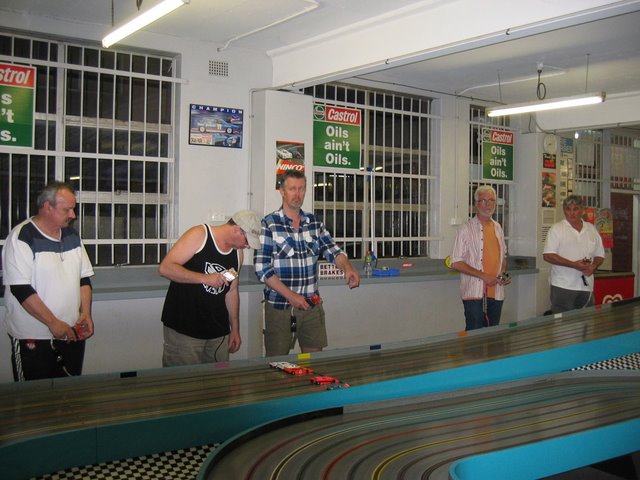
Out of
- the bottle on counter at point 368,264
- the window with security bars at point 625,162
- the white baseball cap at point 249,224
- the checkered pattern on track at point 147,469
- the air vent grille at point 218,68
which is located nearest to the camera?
the checkered pattern on track at point 147,469

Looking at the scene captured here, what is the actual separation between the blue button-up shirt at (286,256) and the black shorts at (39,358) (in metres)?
1.13

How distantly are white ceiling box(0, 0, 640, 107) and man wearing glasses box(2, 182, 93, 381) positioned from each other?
2121mm

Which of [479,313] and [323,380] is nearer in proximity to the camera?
[323,380]

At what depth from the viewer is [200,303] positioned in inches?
137

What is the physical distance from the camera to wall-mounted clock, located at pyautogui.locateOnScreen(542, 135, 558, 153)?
30.4ft

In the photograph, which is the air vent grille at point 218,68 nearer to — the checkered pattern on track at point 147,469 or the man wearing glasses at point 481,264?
the man wearing glasses at point 481,264

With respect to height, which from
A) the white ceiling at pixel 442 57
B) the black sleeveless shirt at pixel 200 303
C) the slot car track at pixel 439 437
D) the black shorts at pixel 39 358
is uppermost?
the white ceiling at pixel 442 57

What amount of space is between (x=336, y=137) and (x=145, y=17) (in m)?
3.42

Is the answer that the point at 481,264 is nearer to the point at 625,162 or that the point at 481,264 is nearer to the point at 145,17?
the point at 145,17

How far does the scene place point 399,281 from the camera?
7.25 metres

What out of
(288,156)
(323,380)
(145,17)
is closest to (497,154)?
(288,156)

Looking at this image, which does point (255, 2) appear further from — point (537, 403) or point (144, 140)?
point (537, 403)

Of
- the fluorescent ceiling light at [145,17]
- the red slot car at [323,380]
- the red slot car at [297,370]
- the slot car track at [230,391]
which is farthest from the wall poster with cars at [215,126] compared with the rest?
the red slot car at [323,380]

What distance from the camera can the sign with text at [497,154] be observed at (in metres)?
8.90
